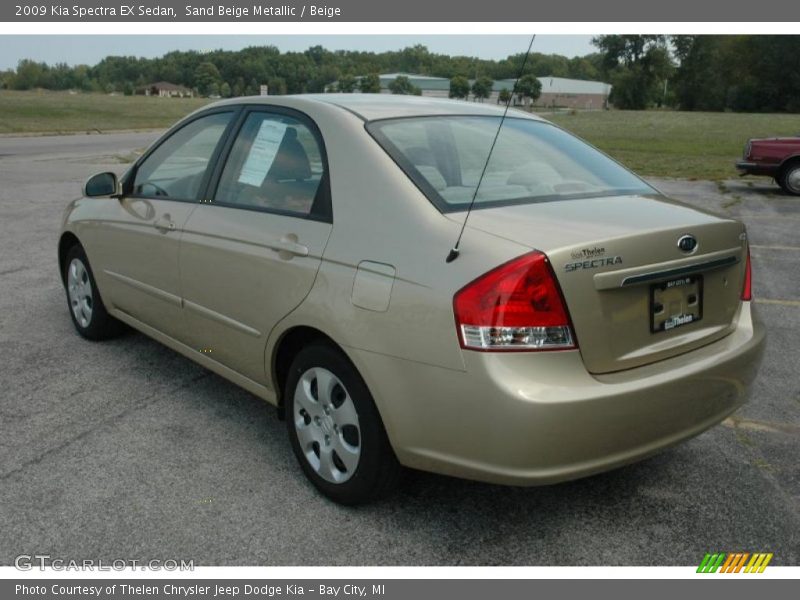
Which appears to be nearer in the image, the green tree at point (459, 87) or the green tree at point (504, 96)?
the green tree at point (504, 96)

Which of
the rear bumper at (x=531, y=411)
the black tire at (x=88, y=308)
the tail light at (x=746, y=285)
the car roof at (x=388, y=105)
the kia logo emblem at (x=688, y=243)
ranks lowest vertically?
the black tire at (x=88, y=308)

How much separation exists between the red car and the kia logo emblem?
46.0 feet

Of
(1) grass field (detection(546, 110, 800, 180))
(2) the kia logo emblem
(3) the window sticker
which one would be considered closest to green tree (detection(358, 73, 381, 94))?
(3) the window sticker

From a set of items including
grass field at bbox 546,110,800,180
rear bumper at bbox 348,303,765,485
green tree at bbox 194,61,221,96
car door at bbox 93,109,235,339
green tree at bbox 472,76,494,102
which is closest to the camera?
rear bumper at bbox 348,303,765,485

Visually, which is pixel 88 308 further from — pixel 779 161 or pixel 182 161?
pixel 779 161

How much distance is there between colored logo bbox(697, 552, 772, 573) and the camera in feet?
8.99

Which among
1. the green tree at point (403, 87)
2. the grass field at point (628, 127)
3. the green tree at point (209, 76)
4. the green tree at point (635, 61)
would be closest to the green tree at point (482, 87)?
the green tree at point (635, 61)

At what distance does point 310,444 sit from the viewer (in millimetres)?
3242

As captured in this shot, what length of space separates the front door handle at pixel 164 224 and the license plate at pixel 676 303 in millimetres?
2447

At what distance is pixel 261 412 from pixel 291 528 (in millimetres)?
1220

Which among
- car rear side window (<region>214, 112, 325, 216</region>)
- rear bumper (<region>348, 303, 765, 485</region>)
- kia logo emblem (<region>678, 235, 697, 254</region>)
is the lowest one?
rear bumper (<region>348, 303, 765, 485</region>)

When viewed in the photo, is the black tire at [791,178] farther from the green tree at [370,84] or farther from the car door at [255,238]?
the car door at [255,238]

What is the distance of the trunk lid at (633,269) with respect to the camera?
258cm

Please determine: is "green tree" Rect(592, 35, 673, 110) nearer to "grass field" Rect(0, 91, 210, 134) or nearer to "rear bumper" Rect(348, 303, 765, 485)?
"rear bumper" Rect(348, 303, 765, 485)
